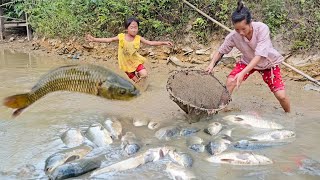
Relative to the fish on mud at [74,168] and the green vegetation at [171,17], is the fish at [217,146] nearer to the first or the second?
the fish on mud at [74,168]

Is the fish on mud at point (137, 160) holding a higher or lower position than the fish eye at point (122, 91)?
lower

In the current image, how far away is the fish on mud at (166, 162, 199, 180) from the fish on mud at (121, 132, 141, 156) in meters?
0.59

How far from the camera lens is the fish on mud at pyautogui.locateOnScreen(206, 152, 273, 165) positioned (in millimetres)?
4277

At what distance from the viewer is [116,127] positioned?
5387 mm

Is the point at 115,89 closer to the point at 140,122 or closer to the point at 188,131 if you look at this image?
the point at 188,131


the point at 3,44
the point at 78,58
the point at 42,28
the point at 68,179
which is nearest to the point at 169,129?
the point at 68,179

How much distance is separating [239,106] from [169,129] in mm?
1788

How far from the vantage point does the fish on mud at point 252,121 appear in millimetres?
5298

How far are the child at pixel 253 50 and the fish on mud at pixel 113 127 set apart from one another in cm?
146

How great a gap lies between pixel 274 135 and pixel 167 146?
1.29m

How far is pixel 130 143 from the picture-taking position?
4812 millimetres

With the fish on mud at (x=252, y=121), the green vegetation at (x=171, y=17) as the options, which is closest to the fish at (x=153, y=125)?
the fish on mud at (x=252, y=121)

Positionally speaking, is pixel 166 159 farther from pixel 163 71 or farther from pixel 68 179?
pixel 163 71

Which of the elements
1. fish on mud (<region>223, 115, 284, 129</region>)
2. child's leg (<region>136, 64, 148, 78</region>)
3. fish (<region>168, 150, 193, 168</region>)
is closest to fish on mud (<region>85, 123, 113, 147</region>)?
fish (<region>168, 150, 193, 168</region>)
